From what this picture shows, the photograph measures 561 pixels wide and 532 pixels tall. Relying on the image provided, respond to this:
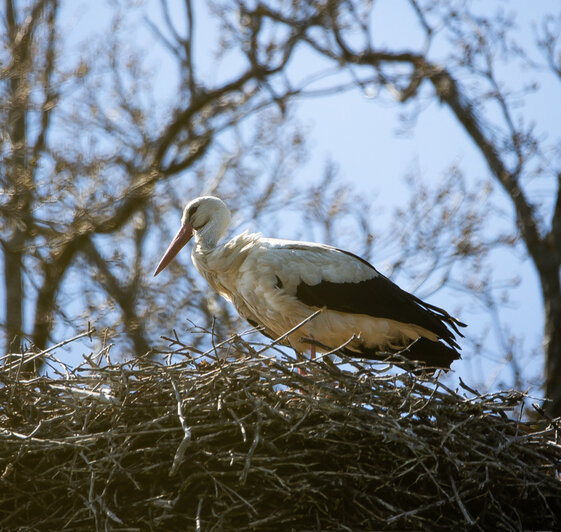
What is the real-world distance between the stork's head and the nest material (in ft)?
6.46

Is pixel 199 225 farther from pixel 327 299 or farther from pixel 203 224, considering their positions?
pixel 327 299

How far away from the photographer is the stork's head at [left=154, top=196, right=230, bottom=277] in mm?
6332

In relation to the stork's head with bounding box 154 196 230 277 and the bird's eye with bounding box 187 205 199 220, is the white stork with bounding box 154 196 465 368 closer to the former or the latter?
the stork's head with bounding box 154 196 230 277

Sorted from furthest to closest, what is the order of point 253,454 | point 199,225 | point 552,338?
point 552,338 → point 199,225 → point 253,454

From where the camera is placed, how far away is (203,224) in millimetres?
6449

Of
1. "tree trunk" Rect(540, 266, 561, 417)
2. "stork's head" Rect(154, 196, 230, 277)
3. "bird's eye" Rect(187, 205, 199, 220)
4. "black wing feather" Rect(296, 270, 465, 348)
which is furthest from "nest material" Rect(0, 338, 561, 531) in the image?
"tree trunk" Rect(540, 266, 561, 417)

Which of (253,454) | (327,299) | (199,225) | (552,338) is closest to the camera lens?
(253,454)

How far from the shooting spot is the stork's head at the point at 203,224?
20.8 ft

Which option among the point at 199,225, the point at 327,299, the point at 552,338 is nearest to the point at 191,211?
the point at 199,225

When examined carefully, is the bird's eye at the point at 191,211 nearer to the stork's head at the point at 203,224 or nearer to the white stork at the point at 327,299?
the stork's head at the point at 203,224

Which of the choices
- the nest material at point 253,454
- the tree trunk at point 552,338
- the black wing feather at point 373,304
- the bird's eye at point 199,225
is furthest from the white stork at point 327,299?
the tree trunk at point 552,338

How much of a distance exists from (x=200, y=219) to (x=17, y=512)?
275 cm

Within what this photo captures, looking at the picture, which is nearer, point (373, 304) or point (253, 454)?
point (253, 454)

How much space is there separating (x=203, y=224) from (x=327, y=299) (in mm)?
1164
